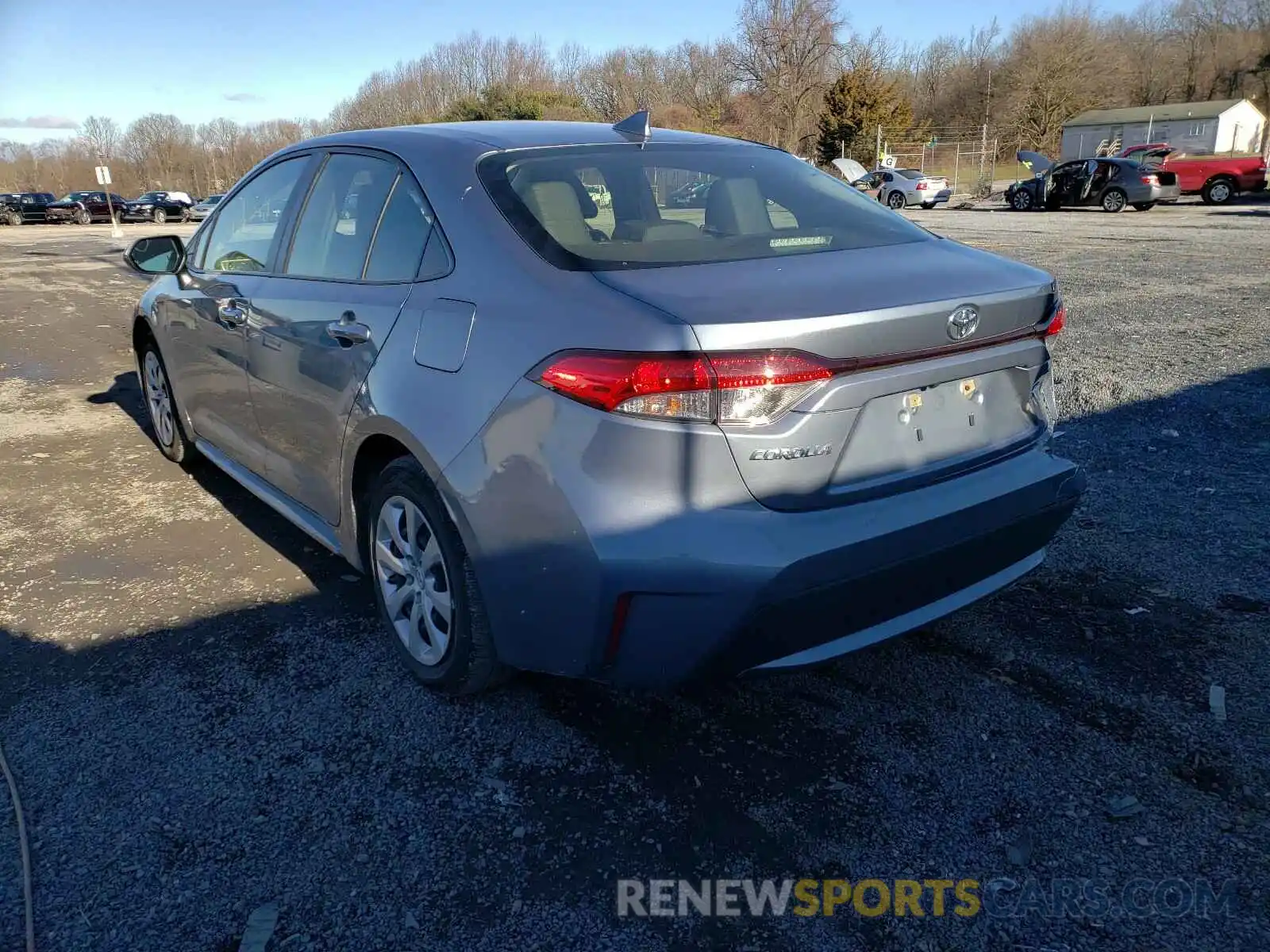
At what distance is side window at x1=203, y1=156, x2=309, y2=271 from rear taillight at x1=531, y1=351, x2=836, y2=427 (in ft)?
7.08

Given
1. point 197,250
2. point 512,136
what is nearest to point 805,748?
point 512,136

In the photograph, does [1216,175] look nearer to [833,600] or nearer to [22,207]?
[833,600]

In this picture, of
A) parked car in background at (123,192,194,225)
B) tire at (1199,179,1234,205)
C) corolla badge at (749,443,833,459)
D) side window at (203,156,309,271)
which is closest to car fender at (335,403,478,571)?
corolla badge at (749,443,833,459)

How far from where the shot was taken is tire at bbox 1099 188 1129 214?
2605 cm

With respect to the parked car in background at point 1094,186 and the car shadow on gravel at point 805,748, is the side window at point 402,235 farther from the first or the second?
the parked car in background at point 1094,186

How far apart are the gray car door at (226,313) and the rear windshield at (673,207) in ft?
4.37

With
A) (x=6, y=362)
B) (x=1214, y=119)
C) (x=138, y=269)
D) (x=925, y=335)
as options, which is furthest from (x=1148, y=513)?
(x=1214, y=119)

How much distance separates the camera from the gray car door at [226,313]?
3709 millimetres

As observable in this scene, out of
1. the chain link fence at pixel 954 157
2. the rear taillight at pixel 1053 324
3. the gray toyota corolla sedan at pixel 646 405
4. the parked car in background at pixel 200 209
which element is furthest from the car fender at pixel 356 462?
the chain link fence at pixel 954 157

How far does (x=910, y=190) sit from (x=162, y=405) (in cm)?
3315

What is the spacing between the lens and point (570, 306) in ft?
7.38

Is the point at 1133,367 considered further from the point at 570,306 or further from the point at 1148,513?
the point at 570,306

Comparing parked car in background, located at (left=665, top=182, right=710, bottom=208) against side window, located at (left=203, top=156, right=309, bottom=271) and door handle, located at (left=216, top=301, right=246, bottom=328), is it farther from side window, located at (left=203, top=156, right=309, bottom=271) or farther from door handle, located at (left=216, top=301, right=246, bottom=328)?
door handle, located at (left=216, top=301, right=246, bottom=328)

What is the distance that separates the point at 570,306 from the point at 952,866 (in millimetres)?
1608
